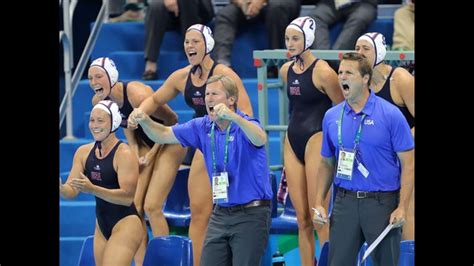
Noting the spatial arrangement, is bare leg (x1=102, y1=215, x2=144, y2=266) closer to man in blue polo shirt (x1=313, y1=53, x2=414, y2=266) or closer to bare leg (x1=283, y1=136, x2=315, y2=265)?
bare leg (x1=283, y1=136, x2=315, y2=265)

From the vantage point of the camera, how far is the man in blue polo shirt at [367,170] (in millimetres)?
6711

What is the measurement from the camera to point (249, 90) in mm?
10516

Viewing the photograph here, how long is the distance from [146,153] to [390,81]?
1881 millimetres

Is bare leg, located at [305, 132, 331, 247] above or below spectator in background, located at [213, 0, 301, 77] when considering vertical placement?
below

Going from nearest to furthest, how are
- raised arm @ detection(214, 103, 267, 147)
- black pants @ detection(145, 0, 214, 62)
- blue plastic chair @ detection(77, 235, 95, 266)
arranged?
1. raised arm @ detection(214, 103, 267, 147)
2. blue plastic chair @ detection(77, 235, 95, 266)
3. black pants @ detection(145, 0, 214, 62)

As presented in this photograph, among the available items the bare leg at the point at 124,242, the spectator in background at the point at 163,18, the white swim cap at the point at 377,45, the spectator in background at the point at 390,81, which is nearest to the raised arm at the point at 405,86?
the spectator in background at the point at 390,81

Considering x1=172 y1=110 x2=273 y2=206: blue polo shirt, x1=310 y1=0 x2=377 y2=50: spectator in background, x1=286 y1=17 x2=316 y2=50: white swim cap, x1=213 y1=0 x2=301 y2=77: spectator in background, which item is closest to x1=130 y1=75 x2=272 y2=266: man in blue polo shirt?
x1=172 y1=110 x2=273 y2=206: blue polo shirt

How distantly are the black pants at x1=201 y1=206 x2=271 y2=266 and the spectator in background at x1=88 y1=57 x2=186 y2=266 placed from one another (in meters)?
1.42

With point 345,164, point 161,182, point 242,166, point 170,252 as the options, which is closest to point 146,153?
point 161,182

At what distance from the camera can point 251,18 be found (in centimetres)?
1063

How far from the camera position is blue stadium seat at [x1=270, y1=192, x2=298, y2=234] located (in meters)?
8.59

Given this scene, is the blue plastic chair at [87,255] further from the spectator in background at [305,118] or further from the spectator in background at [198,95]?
the spectator in background at [305,118]
